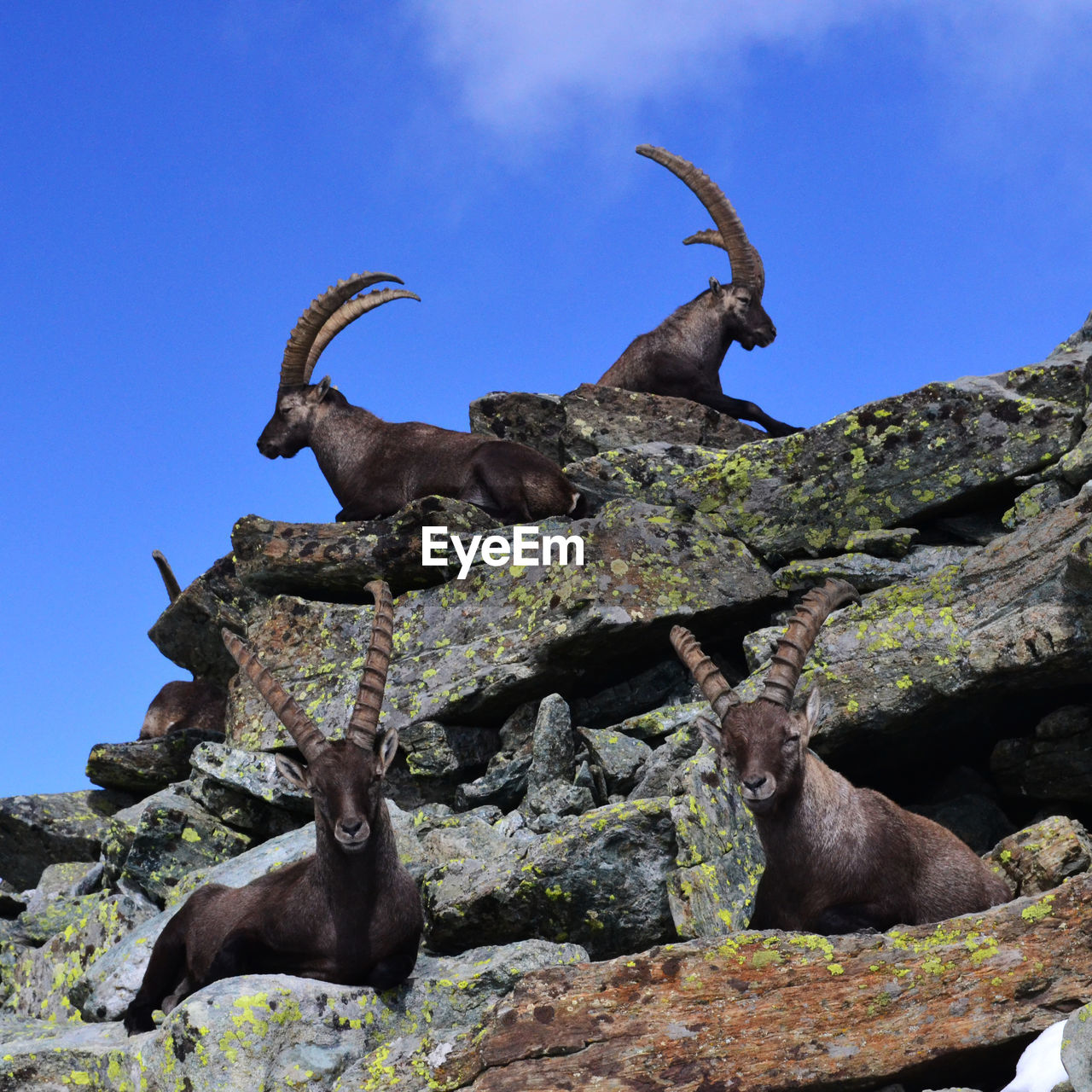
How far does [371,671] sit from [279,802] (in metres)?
3.51

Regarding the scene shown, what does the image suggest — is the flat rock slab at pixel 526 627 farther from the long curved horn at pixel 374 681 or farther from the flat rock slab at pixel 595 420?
the flat rock slab at pixel 595 420

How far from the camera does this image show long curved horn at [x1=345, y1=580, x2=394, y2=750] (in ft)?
28.9

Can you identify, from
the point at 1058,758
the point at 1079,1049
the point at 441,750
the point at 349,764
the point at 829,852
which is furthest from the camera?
the point at 441,750

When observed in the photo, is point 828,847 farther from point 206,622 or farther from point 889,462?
point 206,622

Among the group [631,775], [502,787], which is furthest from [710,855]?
[502,787]

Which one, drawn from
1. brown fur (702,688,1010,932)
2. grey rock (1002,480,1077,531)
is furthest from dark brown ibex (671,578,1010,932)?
grey rock (1002,480,1077,531)

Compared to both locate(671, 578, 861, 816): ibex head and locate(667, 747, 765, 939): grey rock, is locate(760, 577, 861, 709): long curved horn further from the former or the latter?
locate(667, 747, 765, 939): grey rock

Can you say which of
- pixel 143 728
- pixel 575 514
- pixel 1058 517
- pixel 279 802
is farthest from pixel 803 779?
pixel 143 728

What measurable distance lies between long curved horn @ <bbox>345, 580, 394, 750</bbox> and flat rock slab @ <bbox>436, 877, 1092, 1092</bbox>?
2.42 m

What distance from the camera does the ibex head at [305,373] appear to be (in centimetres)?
1761

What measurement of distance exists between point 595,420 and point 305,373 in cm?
403

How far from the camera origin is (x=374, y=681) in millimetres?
9203

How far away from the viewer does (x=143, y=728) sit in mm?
18047

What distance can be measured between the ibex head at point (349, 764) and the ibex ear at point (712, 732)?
6.81ft
